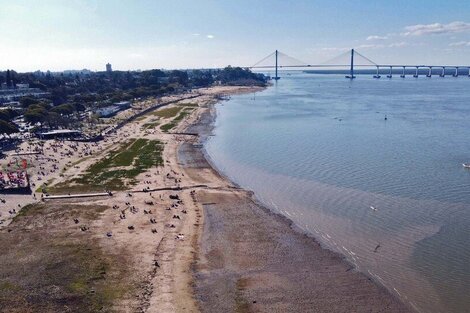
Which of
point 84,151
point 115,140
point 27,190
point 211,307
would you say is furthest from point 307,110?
point 211,307

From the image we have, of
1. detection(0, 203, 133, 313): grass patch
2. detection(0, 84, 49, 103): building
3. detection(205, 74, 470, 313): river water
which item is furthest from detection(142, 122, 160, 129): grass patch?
detection(0, 203, 133, 313): grass patch

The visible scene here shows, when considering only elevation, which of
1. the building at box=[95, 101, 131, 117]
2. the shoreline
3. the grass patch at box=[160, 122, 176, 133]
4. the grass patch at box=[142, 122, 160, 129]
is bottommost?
the shoreline

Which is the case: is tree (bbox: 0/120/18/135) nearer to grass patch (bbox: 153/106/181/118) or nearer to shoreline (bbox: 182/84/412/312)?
shoreline (bbox: 182/84/412/312)

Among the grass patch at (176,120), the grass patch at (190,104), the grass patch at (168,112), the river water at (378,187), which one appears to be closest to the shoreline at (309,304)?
the river water at (378,187)

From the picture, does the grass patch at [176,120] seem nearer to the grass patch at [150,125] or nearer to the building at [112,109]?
the grass patch at [150,125]

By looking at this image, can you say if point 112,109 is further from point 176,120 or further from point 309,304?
point 309,304

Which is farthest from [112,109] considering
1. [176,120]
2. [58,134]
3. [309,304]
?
[309,304]
